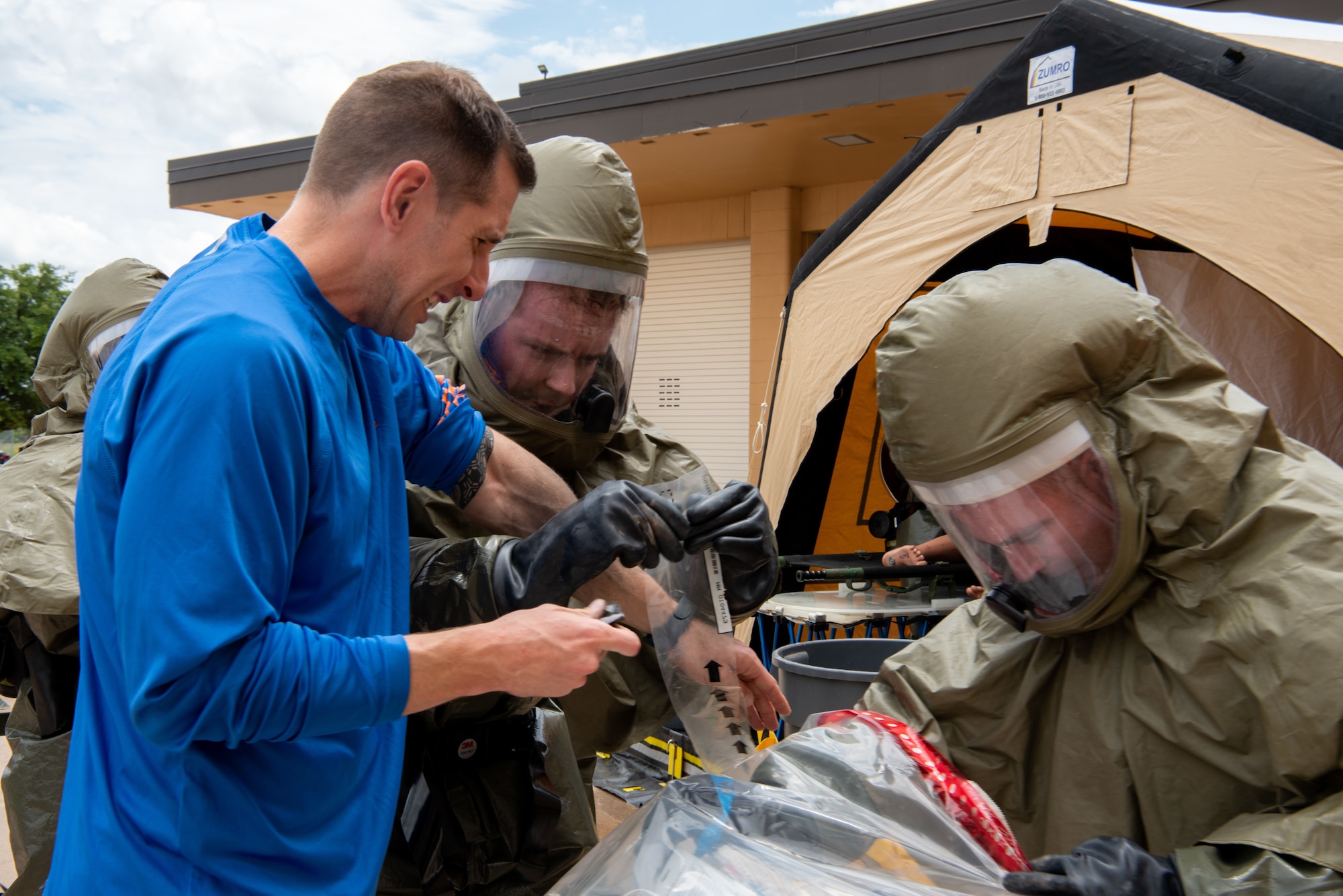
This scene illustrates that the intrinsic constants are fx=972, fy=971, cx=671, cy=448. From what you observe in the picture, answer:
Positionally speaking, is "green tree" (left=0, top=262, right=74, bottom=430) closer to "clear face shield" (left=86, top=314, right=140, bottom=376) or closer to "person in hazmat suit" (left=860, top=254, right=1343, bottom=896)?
"clear face shield" (left=86, top=314, right=140, bottom=376)

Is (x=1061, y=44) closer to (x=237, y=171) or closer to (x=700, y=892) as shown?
(x=700, y=892)

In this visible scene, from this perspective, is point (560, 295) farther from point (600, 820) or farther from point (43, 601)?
point (600, 820)

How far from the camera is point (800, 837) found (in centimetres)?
115

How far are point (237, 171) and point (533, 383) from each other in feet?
29.8

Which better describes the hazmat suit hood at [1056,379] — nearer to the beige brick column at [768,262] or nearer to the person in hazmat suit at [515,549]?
the person in hazmat suit at [515,549]

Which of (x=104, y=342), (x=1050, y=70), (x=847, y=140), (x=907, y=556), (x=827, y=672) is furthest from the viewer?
(x=847, y=140)

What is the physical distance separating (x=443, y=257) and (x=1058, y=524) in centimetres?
96

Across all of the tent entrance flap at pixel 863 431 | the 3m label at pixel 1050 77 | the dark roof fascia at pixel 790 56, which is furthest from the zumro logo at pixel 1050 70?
the dark roof fascia at pixel 790 56

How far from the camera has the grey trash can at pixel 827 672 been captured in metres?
2.53

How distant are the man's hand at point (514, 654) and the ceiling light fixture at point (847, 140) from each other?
6.33 m

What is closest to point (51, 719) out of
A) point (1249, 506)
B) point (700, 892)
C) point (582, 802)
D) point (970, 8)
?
point (582, 802)

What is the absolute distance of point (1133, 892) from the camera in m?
1.07

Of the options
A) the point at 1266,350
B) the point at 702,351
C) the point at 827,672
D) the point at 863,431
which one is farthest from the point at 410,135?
the point at 702,351

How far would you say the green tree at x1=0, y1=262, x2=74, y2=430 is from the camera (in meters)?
12.0
